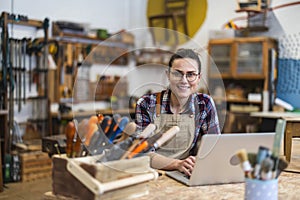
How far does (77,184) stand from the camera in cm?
132

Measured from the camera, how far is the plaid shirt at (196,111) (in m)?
1.93

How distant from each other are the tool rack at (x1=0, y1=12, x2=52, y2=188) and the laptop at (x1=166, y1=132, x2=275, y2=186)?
2937mm

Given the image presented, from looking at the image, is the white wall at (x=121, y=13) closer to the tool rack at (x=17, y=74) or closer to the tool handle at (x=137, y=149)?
the tool rack at (x=17, y=74)

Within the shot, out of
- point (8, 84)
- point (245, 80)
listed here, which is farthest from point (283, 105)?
point (8, 84)

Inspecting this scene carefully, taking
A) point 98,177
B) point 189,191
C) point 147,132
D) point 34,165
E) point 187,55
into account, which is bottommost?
point 34,165

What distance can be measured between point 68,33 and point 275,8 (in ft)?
8.48

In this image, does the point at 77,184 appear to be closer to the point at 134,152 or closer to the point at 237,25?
the point at 134,152

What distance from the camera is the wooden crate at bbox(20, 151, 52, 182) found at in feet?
14.1

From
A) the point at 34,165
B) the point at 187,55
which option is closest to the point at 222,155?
the point at 187,55

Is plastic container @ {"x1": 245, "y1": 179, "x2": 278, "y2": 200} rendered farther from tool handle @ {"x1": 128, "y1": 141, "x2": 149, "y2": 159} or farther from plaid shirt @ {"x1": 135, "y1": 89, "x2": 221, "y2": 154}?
plaid shirt @ {"x1": 135, "y1": 89, "x2": 221, "y2": 154}

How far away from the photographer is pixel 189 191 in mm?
1511

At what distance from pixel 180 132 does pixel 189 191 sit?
27 centimetres

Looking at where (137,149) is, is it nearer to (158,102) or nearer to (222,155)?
(222,155)

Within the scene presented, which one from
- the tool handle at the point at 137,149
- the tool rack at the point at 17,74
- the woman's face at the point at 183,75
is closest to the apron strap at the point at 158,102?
the woman's face at the point at 183,75
